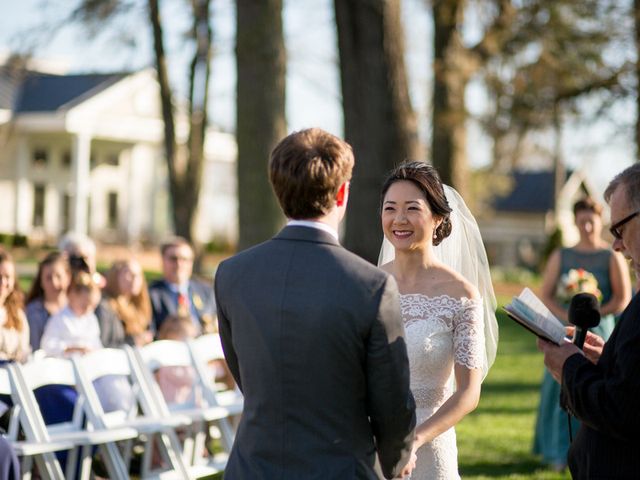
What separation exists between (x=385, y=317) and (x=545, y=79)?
16.2 metres

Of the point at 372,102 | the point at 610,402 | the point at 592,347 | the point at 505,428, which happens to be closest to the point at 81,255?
the point at 372,102

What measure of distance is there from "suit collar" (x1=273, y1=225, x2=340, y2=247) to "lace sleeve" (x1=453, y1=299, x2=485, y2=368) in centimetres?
112

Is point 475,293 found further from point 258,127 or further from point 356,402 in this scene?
point 258,127

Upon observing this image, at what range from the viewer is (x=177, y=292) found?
10164mm

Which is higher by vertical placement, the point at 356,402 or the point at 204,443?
the point at 356,402

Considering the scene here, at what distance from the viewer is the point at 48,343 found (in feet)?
27.2

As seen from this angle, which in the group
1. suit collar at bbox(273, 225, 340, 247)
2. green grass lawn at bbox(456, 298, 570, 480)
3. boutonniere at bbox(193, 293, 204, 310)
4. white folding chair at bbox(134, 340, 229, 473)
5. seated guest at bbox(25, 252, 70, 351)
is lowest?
green grass lawn at bbox(456, 298, 570, 480)

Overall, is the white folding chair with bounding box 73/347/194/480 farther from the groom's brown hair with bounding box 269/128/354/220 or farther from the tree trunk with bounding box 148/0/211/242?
the tree trunk with bounding box 148/0/211/242

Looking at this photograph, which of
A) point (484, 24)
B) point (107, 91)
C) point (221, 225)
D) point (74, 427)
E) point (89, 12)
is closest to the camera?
point (74, 427)

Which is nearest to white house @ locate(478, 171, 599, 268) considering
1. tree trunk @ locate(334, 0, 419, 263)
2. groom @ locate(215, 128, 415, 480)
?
tree trunk @ locate(334, 0, 419, 263)

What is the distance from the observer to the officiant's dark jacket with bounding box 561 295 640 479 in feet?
10.9

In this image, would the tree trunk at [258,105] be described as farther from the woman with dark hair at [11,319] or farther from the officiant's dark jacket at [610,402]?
the officiant's dark jacket at [610,402]

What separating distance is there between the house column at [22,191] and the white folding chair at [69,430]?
118 feet

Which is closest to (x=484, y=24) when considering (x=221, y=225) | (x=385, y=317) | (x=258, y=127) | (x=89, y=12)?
(x=258, y=127)
